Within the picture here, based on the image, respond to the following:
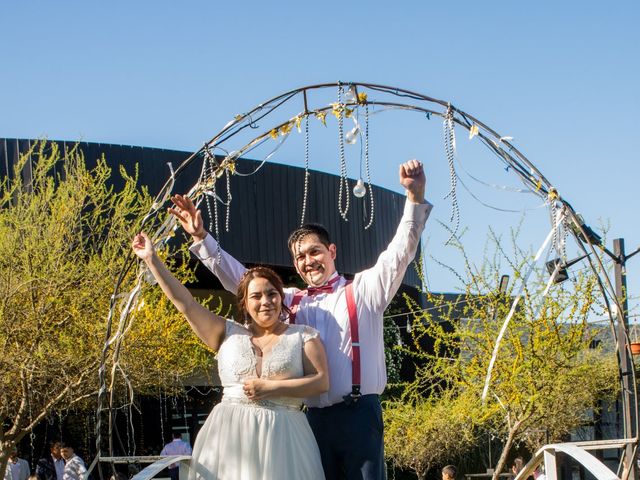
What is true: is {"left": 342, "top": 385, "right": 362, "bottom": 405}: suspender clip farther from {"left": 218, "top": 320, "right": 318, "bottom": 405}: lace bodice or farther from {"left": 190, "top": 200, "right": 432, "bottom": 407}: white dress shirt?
{"left": 218, "top": 320, "right": 318, "bottom": 405}: lace bodice

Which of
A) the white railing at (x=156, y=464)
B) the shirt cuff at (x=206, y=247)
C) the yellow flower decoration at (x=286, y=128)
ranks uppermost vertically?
the yellow flower decoration at (x=286, y=128)

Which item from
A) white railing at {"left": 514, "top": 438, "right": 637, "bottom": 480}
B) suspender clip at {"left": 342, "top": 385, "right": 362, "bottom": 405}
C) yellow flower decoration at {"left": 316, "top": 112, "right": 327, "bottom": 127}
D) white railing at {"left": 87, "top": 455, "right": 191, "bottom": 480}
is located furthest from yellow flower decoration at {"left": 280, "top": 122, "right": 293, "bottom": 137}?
white railing at {"left": 514, "top": 438, "right": 637, "bottom": 480}

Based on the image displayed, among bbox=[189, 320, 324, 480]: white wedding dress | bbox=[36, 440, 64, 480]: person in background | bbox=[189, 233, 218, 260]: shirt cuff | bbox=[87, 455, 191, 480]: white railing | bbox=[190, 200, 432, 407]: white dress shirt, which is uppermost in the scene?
bbox=[189, 233, 218, 260]: shirt cuff

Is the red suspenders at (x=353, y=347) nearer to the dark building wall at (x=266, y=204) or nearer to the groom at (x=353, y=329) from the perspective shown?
the groom at (x=353, y=329)

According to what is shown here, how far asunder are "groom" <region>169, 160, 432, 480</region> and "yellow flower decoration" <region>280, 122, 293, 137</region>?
0.83m

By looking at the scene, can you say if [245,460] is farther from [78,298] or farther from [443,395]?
[443,395]

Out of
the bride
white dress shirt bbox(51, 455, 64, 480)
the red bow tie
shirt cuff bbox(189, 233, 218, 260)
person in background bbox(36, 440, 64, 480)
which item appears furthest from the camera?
person in background bbox(36, 440, 64, 480)

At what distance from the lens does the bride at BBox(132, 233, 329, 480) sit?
4.15m

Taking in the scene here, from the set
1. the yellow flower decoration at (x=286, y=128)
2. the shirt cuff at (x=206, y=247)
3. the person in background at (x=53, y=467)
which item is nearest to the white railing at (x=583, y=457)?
the shirt cuff at (x=206, y=247)

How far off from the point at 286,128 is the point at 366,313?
1230 mm

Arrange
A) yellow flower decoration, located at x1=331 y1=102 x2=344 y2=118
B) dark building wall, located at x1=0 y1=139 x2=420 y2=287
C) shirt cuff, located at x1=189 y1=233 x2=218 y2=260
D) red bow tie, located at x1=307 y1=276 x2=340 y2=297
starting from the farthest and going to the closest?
1. dark building wall, located at x1=0 y1=139 x2=420 y2=287
2. yellow flower decoration, located at x1=331 y1=102 x2=344 y2=118
3. shirt cuff, located at x1=189 y1=233 x2=218 y2=260
4. red bow tie, located at x1=307 y1=276 x2=340 y2=297

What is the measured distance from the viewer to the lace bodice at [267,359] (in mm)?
4188

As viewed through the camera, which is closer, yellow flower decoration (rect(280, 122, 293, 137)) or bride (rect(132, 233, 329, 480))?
bride (rect(132, 233, 329, 480))

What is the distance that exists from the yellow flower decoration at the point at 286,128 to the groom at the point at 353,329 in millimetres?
835
